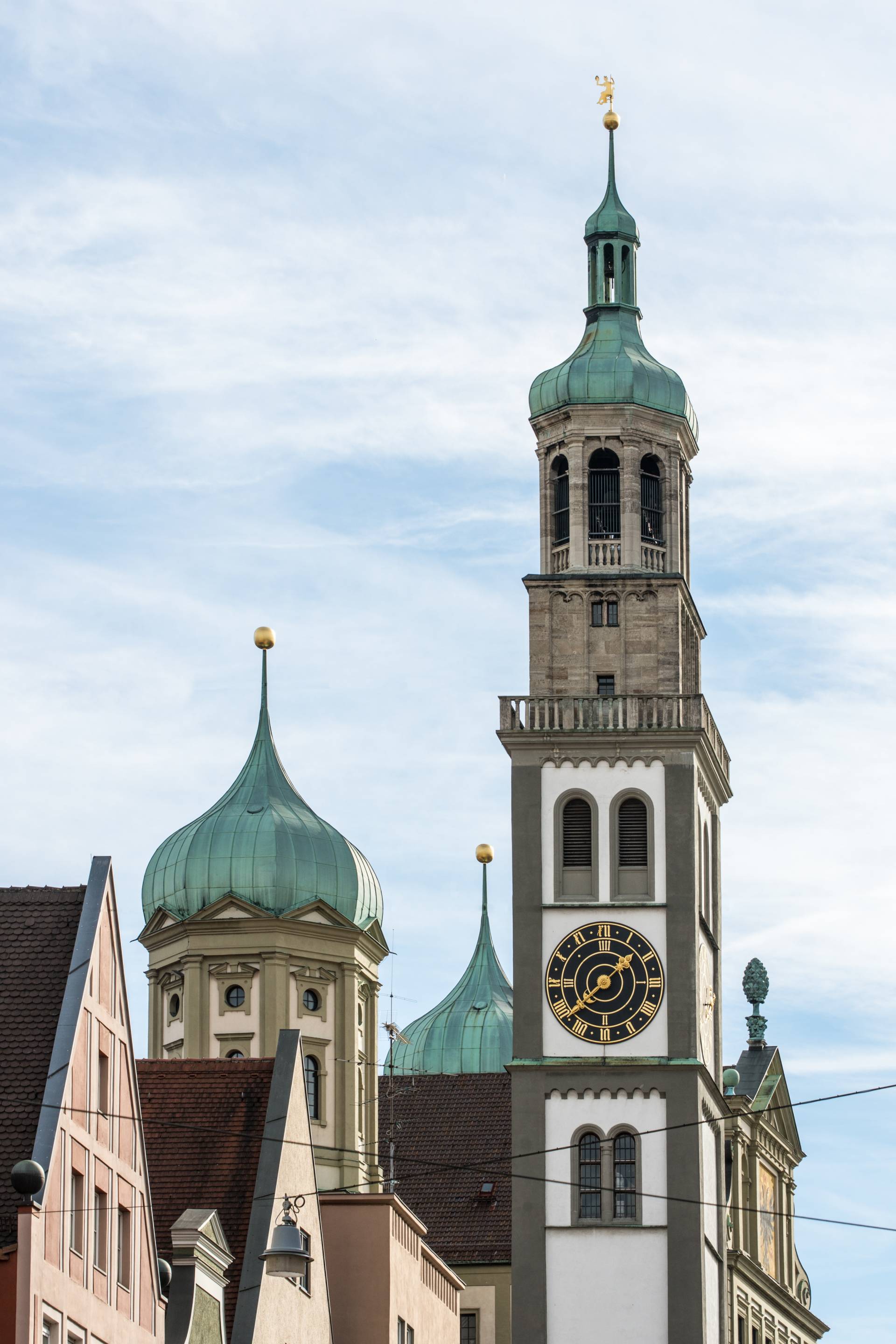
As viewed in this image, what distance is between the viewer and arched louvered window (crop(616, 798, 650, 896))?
74.1 metres

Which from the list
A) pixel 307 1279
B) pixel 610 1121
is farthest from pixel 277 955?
pixel 307 1279

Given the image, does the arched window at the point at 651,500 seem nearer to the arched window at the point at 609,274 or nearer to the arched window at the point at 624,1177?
the arched window at the point at 609,274

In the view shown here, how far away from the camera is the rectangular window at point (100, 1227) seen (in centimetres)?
4341

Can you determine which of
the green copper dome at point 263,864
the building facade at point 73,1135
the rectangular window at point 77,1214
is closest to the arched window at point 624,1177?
the green copper dome at point 263,864

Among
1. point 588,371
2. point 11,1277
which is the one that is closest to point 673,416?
point 588,371

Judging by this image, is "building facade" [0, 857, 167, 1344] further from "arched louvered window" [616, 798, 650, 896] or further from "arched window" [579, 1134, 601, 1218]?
"arched louvered window" [616, 798, 650, 896]

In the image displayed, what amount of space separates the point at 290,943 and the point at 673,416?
1383cm

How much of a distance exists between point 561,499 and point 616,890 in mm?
9240

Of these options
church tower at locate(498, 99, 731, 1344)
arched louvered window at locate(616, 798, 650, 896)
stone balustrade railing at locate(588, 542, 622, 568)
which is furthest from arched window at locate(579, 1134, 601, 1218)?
stone balustrade railing at locate(588, 542, 622, 568)

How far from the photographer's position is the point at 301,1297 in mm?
53656

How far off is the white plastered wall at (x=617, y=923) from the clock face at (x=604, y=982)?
0.09 meters

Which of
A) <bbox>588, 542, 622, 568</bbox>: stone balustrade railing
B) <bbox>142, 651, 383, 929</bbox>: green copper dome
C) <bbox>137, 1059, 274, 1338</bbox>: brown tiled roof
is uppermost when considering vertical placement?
<bbox>588, 542, 622, 568</bbox>: stone balustrade railing

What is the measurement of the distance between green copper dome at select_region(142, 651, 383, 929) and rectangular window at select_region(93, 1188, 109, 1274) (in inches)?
1434

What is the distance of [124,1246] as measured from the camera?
147 feet
